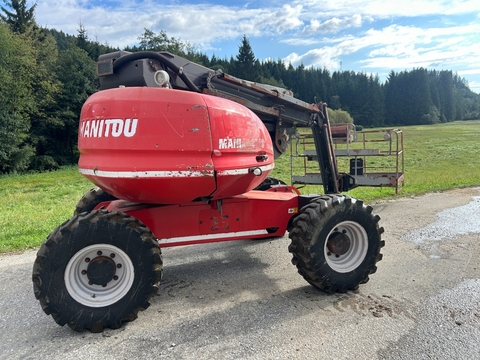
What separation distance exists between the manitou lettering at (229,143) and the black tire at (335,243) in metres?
1.07

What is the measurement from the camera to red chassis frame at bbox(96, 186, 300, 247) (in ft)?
14.0

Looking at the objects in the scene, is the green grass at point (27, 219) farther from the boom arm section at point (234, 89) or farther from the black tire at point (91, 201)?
the boom arm section at point (234, 89)

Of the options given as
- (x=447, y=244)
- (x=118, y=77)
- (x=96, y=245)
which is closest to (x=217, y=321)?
(x=96, y=245)

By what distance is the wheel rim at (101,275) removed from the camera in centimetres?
359

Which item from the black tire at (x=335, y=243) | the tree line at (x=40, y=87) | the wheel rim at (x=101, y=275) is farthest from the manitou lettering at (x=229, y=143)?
the tree line at (x=40, y=87)

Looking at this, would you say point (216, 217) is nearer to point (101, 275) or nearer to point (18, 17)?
point (101, 275)

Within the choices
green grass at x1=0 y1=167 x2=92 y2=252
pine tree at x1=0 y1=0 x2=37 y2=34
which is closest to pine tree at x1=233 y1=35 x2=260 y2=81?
pine tree at x1=0 y1=0 x2=37 y2=34

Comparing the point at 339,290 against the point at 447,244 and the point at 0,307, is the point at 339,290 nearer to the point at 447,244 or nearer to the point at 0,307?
the point at 447,244

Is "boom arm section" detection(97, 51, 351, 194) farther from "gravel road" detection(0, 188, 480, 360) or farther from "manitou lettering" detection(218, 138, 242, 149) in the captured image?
"gravel road" detection(0, 188, 480, 360)

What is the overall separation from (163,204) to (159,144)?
0.83m

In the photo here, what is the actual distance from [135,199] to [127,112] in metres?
0.91

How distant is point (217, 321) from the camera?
371 centimetres

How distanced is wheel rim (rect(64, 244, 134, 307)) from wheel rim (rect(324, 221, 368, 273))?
2168 mm

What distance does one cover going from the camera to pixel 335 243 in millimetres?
4441
